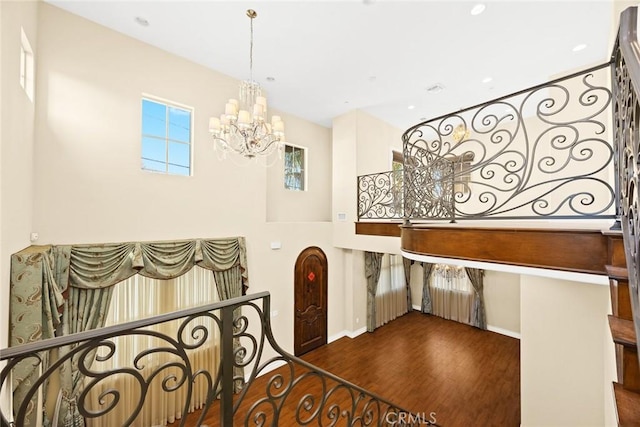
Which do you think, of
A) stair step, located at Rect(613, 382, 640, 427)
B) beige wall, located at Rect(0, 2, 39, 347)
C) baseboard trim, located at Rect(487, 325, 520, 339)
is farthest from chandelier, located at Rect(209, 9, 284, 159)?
baseboard trim, located at Rect(487, 325, 520, 339)

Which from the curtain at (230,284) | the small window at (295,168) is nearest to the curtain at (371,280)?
the small window at (295,168)

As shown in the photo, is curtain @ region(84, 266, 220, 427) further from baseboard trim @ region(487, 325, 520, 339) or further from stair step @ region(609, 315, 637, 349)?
baseboard trim @ region(487, 325, 520, 339)

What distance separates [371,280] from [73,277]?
19.5ft

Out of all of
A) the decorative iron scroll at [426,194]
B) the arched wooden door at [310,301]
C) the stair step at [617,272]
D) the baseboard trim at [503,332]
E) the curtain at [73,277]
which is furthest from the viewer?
the baseboard trim at [503,332]

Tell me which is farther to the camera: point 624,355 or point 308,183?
point 308,183

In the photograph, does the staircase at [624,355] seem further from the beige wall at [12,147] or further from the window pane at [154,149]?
the window pane at [154,149]

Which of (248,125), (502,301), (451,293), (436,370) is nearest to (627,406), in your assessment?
(248,125)

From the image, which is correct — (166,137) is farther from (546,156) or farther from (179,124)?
(546,156)

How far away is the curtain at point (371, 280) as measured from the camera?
22.6 ft

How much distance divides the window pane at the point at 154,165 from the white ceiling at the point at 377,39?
Answer: 1.50 meters

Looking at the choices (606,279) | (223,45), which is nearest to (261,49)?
(223,45)

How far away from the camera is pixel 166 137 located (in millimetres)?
4145

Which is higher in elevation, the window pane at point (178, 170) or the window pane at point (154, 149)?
the window pane at point (154, 149)

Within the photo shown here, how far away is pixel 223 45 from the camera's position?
3.93 meters
